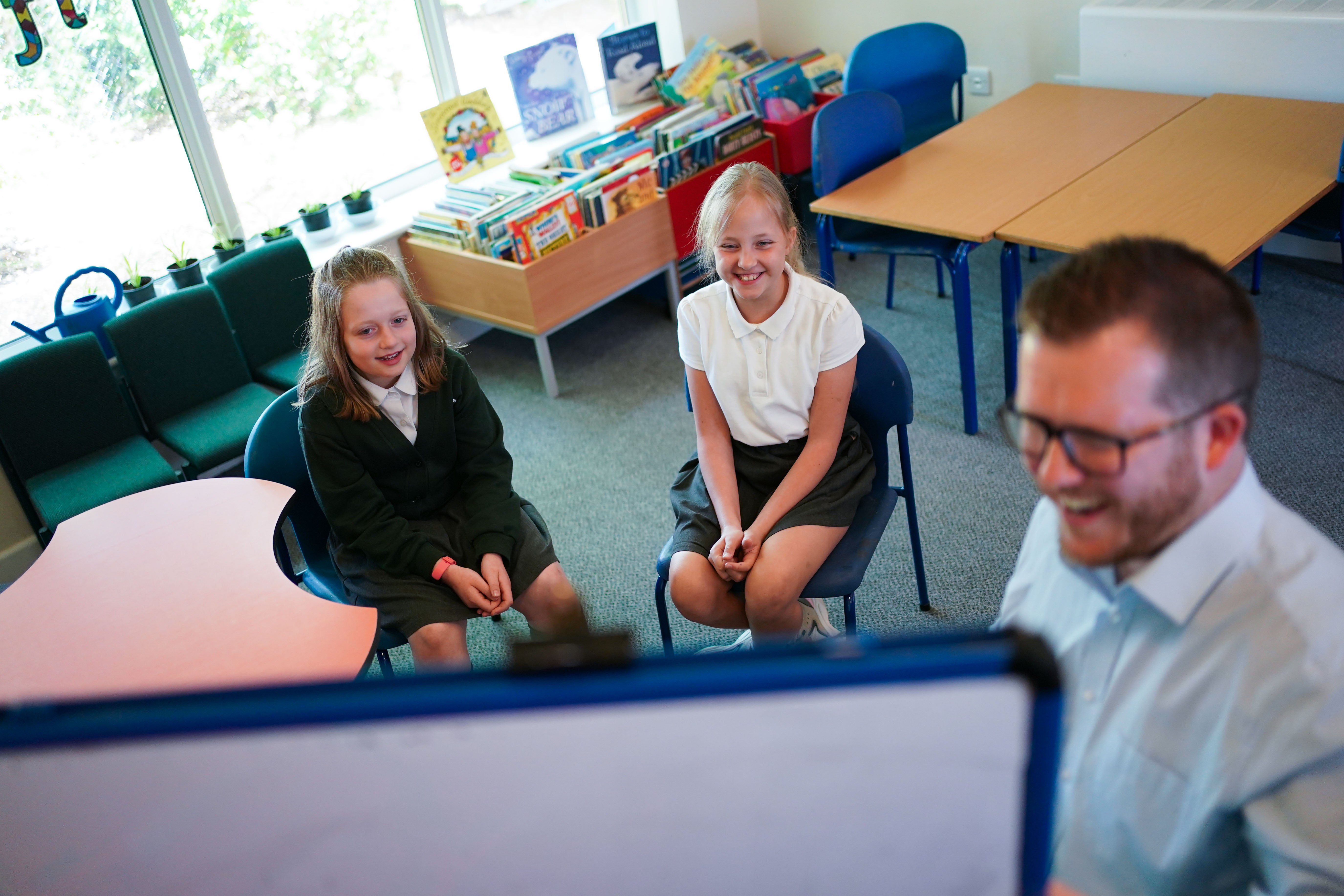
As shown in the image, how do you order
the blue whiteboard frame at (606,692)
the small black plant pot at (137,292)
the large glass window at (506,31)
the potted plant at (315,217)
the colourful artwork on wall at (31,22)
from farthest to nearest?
the large glass window at (506,31) → the potted plant at (315,217) → the small black plant pot at (137,292) → the colourful artwork on wall at (31,22) → the blue whiteboard frame at (606,692)

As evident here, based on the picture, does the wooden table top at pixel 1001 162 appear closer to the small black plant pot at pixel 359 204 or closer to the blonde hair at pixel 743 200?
the blonde hair at pixel 743 200

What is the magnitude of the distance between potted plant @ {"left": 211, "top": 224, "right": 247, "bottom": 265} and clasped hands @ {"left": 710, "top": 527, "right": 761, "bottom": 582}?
224 centimetres

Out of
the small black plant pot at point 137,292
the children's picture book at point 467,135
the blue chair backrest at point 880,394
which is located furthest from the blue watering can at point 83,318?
the blue chair backrest at point 880,394

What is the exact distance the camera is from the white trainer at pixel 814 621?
2.13 meters

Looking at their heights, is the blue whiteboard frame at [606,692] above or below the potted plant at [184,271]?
above

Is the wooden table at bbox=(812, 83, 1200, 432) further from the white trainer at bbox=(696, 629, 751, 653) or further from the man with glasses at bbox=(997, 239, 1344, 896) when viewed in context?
the man with glasses at bbox=(997, 239, 1344, 896)

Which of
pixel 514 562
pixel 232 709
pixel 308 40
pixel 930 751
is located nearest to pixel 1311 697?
pixel 930 751

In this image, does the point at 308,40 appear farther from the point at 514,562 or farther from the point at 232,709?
the point at 232,709

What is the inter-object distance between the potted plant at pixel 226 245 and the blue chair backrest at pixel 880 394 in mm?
2277

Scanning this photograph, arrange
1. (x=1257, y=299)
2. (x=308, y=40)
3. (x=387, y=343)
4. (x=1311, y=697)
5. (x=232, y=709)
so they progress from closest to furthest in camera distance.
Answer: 1. (x=232, y=709)
2. (x=1311, y=697)
3. (x=387, y=343)
4. (x=1257, y=299)
5. (x=308, y=40)

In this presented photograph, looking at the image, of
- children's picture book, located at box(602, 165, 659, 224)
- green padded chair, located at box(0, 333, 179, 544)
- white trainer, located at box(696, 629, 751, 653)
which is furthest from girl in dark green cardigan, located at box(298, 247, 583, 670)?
children's picture book, located at box(602, 165, 659, 224)

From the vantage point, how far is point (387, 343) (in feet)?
6.56

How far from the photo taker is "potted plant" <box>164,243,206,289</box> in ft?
10.8

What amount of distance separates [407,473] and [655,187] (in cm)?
203
